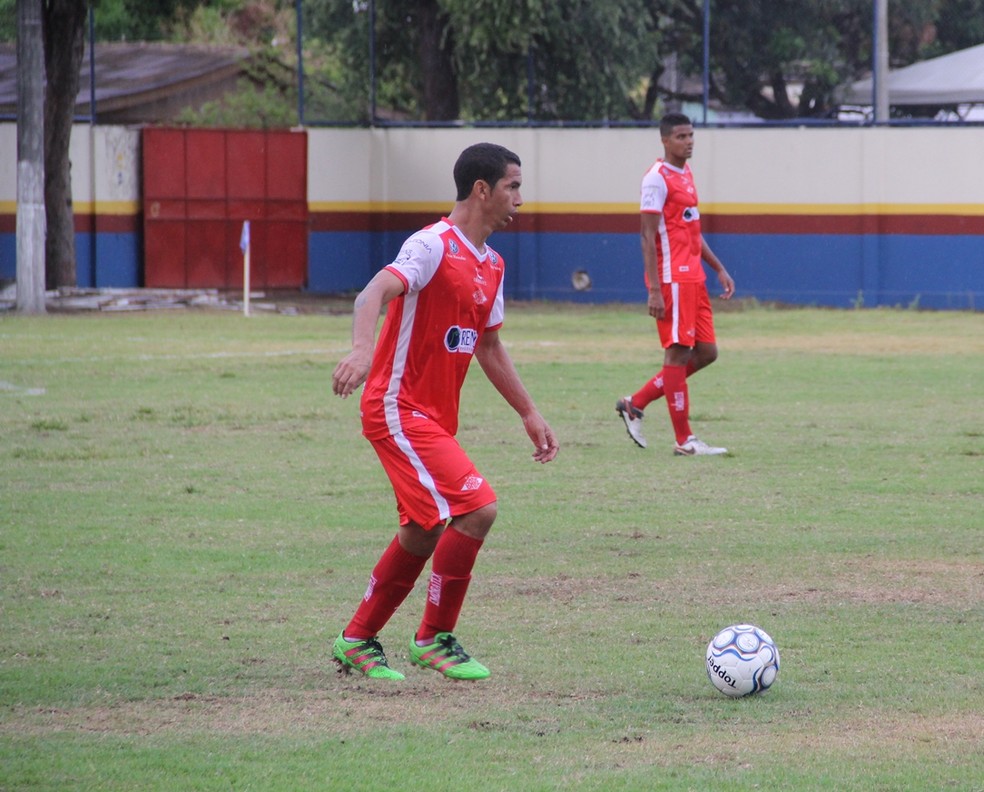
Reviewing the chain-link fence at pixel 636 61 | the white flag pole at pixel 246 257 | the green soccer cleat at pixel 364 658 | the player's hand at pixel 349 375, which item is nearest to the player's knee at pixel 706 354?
the green soccer cleat at pixel 364 658

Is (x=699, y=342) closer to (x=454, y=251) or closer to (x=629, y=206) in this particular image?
(x=454, y=251)

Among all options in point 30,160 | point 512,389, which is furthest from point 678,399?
point 30,160

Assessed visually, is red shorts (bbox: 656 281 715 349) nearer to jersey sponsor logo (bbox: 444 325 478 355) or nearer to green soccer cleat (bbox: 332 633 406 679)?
jersey sponsor logo (bbox: 444 325 478 355)

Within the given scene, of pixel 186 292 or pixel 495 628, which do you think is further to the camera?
pixel 186 292

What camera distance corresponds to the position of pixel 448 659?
217 inches

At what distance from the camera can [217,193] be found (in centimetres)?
2645

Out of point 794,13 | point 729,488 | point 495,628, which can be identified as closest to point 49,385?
point 729,488

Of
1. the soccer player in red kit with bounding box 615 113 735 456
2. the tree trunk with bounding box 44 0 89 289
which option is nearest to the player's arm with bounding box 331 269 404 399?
the soccer player in red kit with bounding box 615 113 735 456

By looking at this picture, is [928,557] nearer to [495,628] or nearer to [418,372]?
[495,628]

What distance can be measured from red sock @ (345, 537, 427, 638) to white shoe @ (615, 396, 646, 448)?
5.81 m

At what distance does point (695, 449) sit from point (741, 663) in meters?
5.73

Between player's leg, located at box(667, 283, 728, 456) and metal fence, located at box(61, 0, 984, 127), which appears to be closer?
player's leg, located at box(667, 283, 728, 456)

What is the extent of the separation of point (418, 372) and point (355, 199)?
72.9ft

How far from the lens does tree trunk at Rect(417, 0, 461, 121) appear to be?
27.3 m
